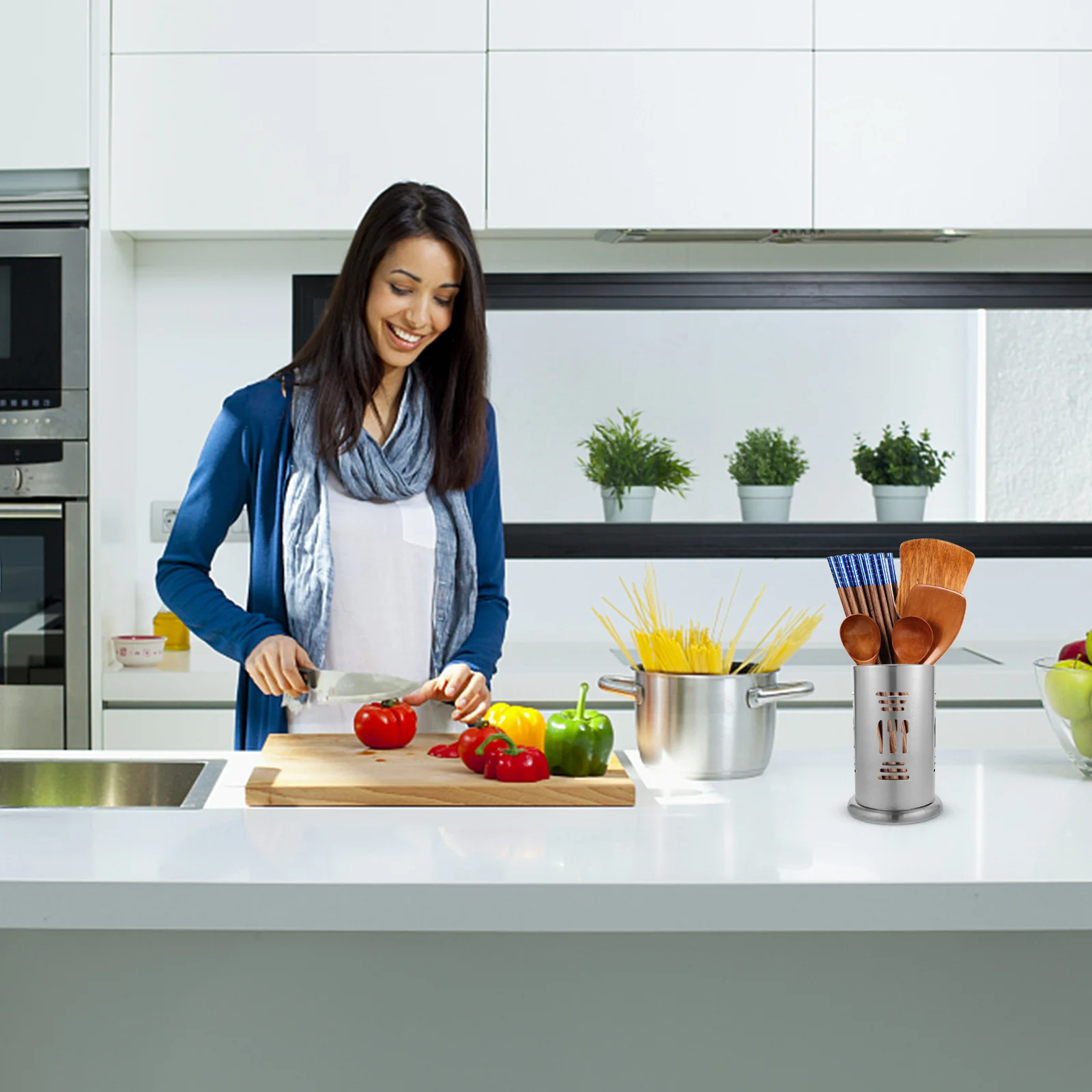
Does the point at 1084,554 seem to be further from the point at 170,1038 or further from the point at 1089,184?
the point at 170,1038

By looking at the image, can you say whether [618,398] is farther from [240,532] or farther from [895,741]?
[895,741]

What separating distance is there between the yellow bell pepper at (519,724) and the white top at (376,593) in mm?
379

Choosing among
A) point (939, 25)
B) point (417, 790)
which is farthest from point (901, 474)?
point (417, 790)

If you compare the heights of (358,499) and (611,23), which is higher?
(611,23)

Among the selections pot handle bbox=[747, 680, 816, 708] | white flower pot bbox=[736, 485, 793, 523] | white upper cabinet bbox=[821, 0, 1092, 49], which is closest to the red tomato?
pot handle bbox=[747, 680, 816, 708]

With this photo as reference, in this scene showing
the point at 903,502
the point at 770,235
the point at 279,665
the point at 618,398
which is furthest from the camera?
the point at 618,398

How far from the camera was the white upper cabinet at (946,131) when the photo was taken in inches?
111

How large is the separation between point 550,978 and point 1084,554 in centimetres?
235

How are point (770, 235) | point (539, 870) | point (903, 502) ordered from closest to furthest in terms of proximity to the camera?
point (539, 870) → point (770, 235) → point (903, 502)

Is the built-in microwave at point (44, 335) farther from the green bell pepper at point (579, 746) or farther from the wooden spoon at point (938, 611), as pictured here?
the wooden spoon at point (938, 611)

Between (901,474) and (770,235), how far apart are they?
76 centimetres

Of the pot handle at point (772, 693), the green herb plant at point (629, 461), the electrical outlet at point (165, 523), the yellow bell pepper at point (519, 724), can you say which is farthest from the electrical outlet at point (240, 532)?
Result: the pot handle at point (772, 693)

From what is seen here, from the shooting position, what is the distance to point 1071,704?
1.46 m

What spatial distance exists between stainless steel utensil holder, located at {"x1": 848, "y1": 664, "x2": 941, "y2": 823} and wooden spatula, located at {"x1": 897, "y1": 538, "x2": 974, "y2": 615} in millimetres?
77
